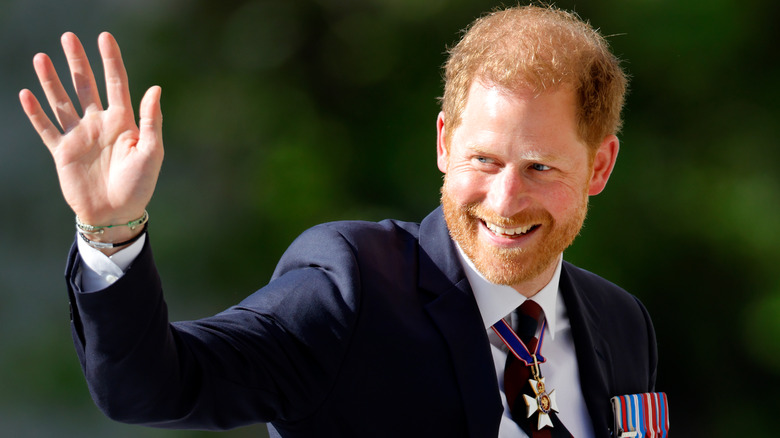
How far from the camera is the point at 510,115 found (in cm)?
207

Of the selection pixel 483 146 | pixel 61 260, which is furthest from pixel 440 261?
pixel 61 260

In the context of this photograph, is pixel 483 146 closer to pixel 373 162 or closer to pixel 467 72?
pixel 467 72

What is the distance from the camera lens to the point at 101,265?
1515 millimetres

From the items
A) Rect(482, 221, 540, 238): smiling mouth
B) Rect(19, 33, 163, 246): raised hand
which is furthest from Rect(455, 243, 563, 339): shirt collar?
Rect(19, 33, 163, 246): raised hand

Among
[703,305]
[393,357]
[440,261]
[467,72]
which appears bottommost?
[703,305]

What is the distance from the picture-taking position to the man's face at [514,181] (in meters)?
2.08

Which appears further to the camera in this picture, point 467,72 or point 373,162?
point 373,162

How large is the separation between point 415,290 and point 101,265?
2.74ft

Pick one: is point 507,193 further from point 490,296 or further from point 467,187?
point 490,296

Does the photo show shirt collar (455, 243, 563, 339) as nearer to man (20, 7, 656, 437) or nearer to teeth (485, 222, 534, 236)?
man (20, 7, 656, 437)

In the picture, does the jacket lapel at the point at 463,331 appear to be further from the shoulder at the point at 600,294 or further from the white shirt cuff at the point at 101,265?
the white shirt cuff at the point at 101,265

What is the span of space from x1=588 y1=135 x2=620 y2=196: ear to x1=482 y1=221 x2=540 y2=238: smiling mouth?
288 millimetres

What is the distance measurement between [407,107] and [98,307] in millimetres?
3375

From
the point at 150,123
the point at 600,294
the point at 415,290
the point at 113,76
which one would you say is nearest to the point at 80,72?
the point at 113,76
